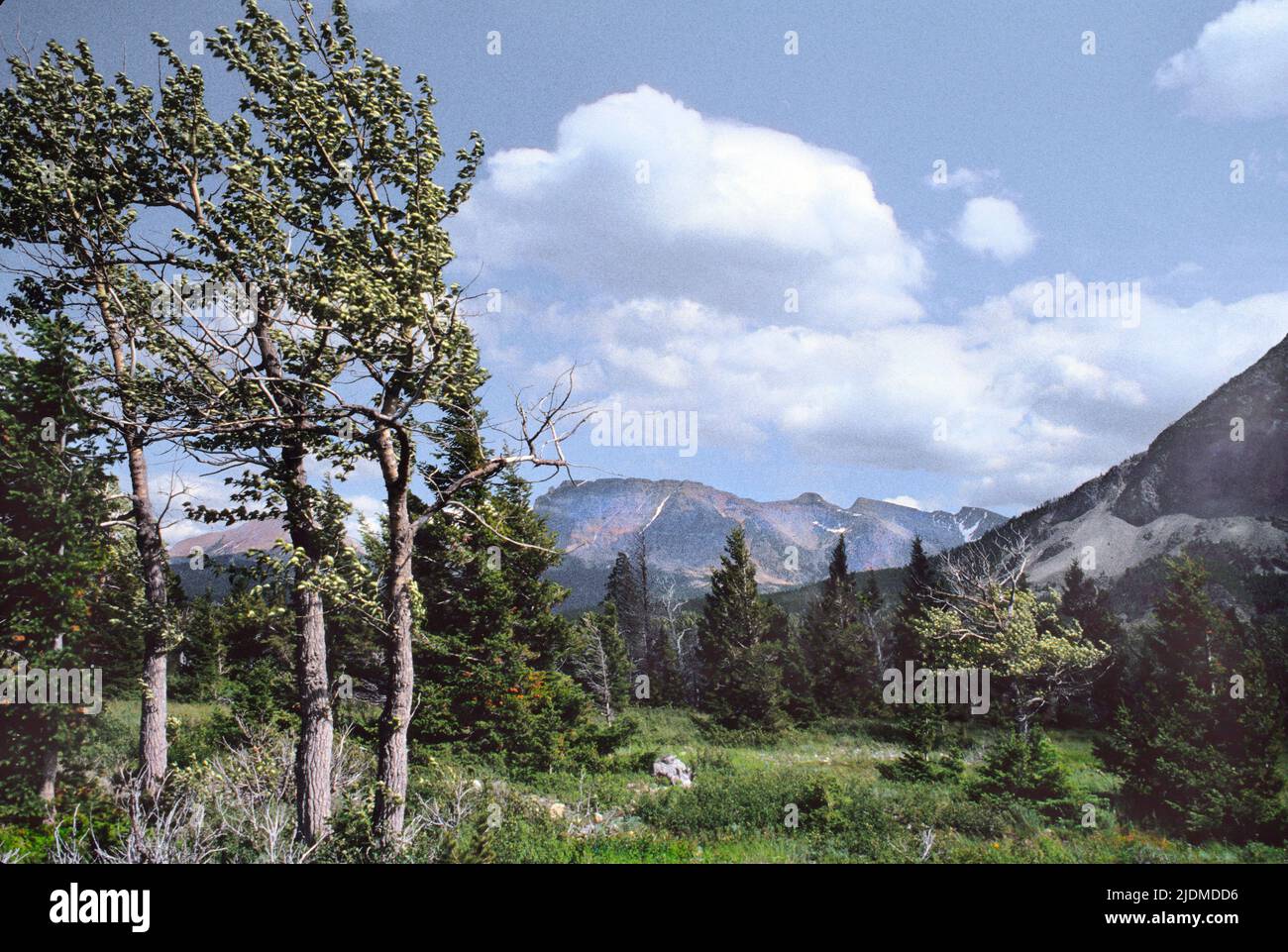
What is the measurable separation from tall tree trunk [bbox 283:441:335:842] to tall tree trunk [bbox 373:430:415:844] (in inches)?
71.8

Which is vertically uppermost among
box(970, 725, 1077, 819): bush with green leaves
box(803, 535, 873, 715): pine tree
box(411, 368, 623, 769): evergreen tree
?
box(411, 368, 623, 769): evergreen tree

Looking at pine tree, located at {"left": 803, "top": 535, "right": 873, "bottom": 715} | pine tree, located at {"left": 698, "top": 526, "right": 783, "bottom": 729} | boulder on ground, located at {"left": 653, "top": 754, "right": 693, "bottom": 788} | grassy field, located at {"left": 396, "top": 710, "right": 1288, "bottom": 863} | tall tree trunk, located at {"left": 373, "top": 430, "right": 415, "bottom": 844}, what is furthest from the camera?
pine tree, located at {"left": 803, "top": 535, "right": 873, "bottom": 715}

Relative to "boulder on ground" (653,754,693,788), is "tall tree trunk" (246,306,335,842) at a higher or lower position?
higher

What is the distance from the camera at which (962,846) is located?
525 inches

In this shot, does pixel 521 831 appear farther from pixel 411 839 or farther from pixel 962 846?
pixel 962 846

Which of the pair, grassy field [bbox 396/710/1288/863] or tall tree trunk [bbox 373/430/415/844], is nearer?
tall tree trunk [bbox 373/430/415/844]

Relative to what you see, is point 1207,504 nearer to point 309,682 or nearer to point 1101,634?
point 1101,634

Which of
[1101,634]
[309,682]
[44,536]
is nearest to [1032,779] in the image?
[309,682]

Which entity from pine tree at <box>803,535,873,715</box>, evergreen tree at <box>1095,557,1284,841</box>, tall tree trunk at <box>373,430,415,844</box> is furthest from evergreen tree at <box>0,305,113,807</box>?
pine tree at <box>803,535,873,715</box>

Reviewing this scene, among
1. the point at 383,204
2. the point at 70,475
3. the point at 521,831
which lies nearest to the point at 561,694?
the point at 521,831

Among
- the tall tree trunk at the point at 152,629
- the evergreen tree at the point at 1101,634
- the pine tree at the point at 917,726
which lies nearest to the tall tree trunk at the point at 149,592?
the tall tree trunk at the point at 152,629

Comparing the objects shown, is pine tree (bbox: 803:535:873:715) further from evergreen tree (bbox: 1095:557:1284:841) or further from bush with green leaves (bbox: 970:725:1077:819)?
bush with green leaves (bbox: 970:725:1077:819)

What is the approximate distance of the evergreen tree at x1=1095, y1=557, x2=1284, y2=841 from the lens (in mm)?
15938
